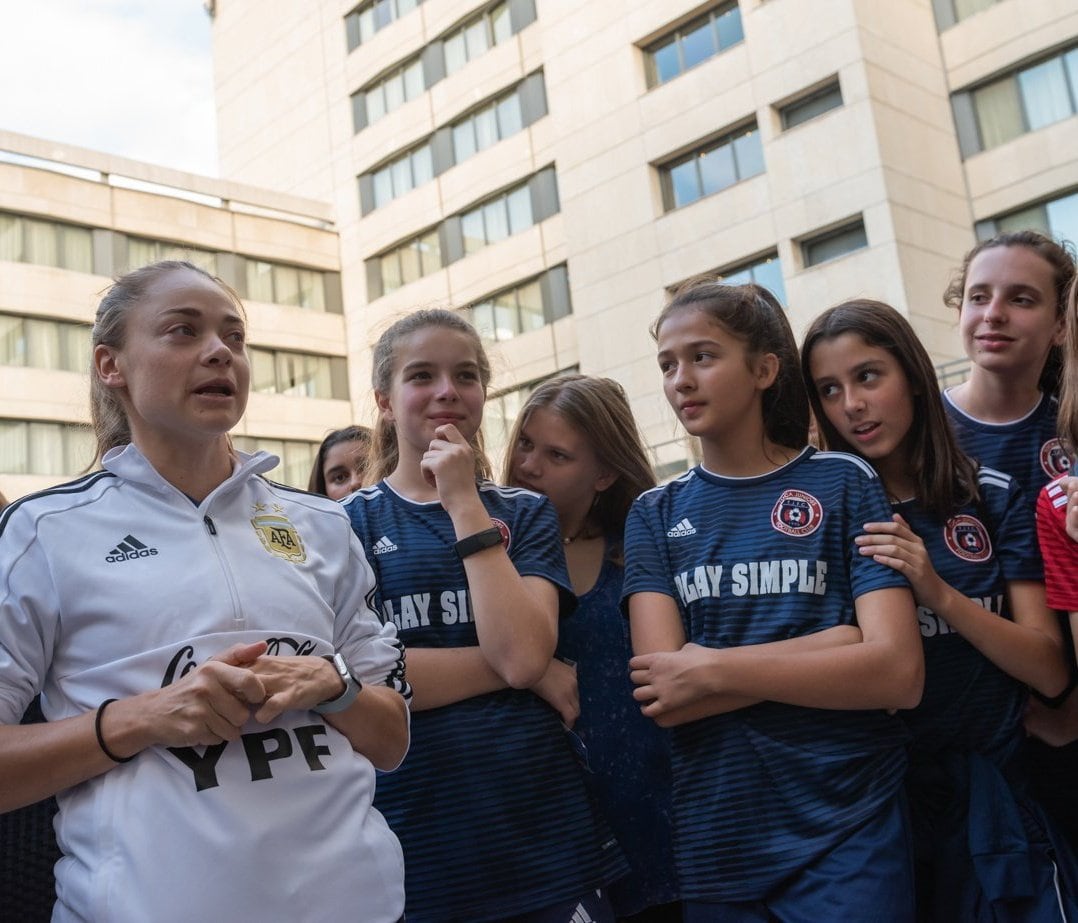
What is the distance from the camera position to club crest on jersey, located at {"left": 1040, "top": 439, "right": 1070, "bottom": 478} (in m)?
3.26

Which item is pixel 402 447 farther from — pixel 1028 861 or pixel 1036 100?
pixel 1036 100

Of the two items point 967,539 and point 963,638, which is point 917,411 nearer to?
point 967,539

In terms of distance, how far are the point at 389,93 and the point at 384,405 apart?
28.4 meters

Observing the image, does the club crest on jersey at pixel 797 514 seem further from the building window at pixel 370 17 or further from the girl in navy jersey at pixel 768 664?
the building window at pixel 370 17

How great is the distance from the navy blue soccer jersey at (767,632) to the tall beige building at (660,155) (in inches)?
519

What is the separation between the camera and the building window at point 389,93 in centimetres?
2903

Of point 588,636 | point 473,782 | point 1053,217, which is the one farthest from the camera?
point 1053,217

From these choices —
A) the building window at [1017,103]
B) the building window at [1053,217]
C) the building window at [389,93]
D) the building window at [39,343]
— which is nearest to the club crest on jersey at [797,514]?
the building window at [1053,217]

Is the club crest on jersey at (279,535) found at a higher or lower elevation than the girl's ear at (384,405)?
lower

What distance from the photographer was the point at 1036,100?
18.8m

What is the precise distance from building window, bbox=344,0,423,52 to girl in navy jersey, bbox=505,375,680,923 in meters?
28.2

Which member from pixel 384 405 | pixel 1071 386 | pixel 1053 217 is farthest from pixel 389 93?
pixel 1071 386

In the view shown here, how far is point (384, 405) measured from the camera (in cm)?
330

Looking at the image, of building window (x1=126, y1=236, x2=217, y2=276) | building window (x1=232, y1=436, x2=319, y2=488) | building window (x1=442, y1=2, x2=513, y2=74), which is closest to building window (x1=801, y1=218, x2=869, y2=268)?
building window (x1=442, y1=2, x2=513, y2=74)
